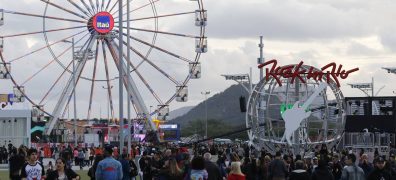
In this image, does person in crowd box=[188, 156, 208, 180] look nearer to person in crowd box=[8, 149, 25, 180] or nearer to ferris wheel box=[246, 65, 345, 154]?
person in crowd box=[8, 149, 25, 180]

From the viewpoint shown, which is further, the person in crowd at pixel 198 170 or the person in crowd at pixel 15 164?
the person in crowd at pixel 15 164

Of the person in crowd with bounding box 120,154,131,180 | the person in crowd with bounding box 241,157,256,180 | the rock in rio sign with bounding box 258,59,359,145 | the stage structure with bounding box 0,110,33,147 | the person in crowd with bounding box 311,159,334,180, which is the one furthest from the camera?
the stage structure with bounding box 0,110,33,147

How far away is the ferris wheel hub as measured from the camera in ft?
196

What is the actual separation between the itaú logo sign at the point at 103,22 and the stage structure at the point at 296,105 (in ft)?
49.7

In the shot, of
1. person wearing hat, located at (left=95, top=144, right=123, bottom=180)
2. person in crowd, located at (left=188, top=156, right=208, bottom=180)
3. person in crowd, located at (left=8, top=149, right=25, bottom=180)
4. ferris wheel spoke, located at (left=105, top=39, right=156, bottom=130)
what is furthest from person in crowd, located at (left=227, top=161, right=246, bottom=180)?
ferris wheel spoke, located at (left=105, top=39, right=156, bottom=130)

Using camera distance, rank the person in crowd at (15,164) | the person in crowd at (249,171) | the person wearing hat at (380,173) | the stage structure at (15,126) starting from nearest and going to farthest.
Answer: the person wearing hat at (380,173) → the person in crowd at (249,171) → the person in crowd at (15,164) → the stage structure at (15,126)

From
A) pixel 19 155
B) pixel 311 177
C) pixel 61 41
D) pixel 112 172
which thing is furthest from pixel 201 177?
pixel 61 41

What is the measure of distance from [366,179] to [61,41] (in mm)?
40984

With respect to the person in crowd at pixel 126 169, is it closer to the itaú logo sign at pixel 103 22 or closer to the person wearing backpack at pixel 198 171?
the person wearing backpack at pixel 198 171

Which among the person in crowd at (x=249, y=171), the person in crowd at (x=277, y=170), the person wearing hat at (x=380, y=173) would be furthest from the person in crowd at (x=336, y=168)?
the person wearing hat at (x=380, y=173)

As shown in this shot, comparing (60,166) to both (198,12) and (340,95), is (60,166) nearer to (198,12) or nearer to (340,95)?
(340,95)

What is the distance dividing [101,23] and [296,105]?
Answer: 20.8 meters

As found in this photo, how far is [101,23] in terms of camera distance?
196 ft

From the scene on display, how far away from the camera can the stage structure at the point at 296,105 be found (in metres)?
42.4
